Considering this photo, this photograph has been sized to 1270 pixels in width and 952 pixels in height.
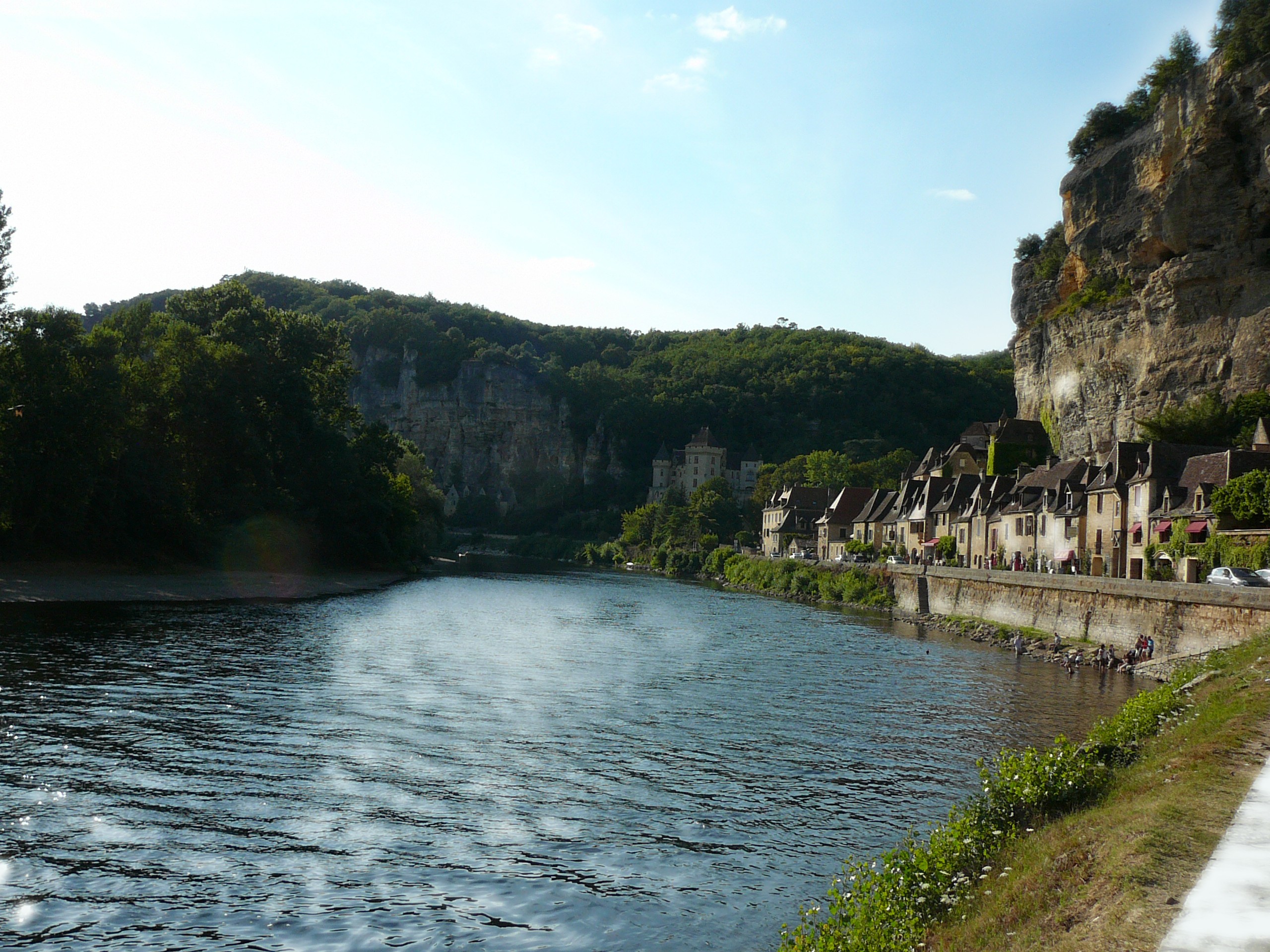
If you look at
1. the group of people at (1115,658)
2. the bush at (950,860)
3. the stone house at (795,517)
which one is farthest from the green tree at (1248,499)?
the stone house at (795,517)

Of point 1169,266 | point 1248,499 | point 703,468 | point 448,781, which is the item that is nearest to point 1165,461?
point 1248,499

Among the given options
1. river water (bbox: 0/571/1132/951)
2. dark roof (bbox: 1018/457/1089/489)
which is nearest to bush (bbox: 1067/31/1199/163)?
dark roof (bbox: 1018/457/1089/489)

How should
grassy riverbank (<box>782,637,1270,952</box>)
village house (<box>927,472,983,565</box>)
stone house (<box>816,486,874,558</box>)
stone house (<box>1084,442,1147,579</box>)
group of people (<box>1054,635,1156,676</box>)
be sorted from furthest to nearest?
1. stone house (<box>816,486,874,558</box>)
2. village house (<box>927,472,983,565</box>)
3. stone house (<box>1084,442,1147,579</box>)
4. group of people (<box>1054,635,1156,676</box>)
5. grassy riverbank (<box>782,637,1270,952</box>)

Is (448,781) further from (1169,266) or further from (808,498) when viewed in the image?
(808,498)

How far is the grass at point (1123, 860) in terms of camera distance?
319 inches

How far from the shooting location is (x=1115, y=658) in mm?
36531

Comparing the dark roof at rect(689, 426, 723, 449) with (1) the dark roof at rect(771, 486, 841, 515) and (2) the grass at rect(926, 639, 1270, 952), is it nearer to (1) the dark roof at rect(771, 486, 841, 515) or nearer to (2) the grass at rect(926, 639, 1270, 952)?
(1) the dark roof at rect(771, 486, 841, 515)

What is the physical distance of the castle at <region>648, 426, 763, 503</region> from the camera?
625 feet

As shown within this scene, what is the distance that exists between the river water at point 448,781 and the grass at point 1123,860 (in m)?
3.39

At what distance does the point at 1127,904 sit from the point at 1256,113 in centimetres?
6732

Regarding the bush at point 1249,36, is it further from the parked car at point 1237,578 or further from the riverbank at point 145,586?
the riverbank at point 145,586

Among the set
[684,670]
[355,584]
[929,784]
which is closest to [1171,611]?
[684,670]

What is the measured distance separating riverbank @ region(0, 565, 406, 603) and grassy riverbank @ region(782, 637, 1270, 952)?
39929mm

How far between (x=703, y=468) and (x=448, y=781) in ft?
587
